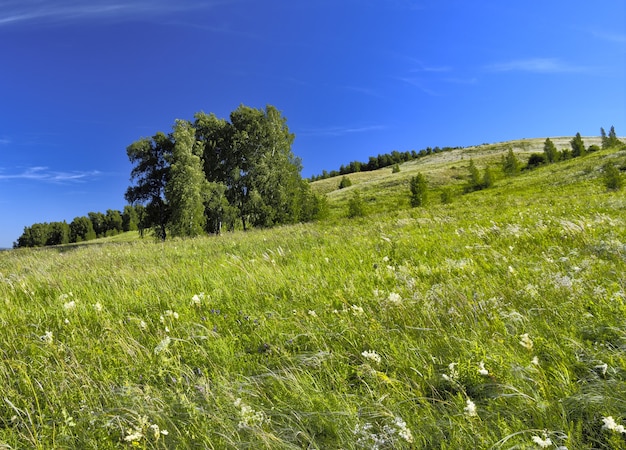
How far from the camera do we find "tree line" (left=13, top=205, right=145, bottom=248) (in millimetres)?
126625

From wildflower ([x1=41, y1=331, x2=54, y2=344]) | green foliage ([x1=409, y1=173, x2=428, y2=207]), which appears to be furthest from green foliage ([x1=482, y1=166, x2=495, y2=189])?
wildflower ([x1=41, y1=331, x2=54, y2=344])

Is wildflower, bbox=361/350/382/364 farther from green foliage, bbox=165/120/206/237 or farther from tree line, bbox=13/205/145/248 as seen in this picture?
tree line, bbox=13/205/145/248

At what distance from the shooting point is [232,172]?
38156 mm

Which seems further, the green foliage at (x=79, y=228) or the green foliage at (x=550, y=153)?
the green foliage at (x=79, y=228)

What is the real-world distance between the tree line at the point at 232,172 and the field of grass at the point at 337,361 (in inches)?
1184

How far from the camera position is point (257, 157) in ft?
125

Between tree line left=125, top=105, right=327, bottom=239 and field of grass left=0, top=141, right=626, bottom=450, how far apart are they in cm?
3008

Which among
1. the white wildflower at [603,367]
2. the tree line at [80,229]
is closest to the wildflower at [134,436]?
the white wildflower at [603,367]

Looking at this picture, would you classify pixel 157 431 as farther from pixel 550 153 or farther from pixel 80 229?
pixel 80 229

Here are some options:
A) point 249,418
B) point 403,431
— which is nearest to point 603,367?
point 403,431

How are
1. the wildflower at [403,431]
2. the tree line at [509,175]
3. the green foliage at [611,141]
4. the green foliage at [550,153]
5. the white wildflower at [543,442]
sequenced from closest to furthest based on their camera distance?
1. the white wildflower at [543,442]
2. the wildflower at [403,431]
3. the tree line at [509,175]
4. the green foliage at [550,153]
5. the green foliage at [611,141]

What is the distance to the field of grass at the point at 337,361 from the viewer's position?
1755mm

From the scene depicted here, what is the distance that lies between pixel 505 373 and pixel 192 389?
7.57 ft

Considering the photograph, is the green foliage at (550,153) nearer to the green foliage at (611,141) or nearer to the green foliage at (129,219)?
the green foliage at (611,141)
